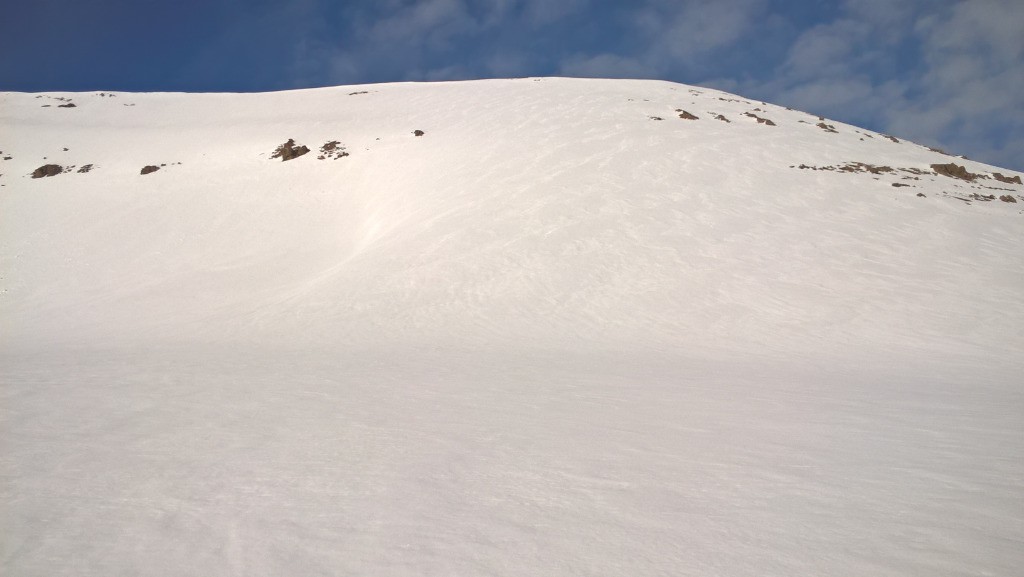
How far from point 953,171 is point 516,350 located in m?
21.1

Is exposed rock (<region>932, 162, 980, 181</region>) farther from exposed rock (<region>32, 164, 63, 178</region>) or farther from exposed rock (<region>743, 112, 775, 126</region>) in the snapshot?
exposed rock (<region>32, 164, 63, 178</region>)

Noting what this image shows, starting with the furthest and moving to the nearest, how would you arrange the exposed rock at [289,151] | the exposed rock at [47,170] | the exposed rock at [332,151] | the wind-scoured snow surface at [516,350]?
1. the exposed rock at [47,170]
2. the exposed rock at [289,151]
3. the exposed rock at [332,151]
4. the wind-scoured snow surface at [516,350]

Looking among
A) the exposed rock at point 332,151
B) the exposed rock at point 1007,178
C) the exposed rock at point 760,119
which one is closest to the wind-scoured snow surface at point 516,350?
the exposed rock at point 332,151

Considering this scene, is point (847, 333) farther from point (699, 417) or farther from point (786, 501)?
point (786, 501)

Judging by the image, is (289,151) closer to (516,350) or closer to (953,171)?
(516,350)

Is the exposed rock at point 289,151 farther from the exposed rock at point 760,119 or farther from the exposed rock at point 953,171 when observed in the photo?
the exposed rock at point 953,171

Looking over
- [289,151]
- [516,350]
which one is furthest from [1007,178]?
[289,151]

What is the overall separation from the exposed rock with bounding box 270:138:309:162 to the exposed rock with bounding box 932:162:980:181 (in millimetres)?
25752

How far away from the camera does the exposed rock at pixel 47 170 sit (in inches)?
1030

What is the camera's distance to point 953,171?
2122 cm

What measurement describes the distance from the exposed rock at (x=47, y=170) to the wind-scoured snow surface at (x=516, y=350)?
0.29m

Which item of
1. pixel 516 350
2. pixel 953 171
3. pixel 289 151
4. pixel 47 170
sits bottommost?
pixel 516 350

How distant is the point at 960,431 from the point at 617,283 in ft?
27.9

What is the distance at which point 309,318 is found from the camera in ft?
37.9
